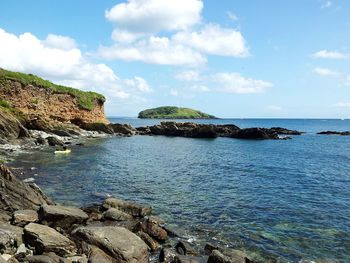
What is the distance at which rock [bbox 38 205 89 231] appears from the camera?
20969mm

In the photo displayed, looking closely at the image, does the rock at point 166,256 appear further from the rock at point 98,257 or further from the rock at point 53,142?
the rock at point 53,142

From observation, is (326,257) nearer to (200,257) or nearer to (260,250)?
(260,250)

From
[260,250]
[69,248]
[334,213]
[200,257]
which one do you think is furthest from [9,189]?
[334,213]

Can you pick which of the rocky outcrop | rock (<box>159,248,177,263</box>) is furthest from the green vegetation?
rock (<box>159,248,177,263</box>)

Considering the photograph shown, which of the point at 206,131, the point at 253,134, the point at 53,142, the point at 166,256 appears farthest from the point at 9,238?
the point at 253,134

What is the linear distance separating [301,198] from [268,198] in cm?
321

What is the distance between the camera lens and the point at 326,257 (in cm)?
2009

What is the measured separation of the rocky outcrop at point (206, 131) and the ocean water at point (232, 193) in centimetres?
5127

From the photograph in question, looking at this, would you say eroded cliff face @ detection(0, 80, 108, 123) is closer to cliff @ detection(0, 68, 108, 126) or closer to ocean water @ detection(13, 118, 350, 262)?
cliff @ detection(0, 68, 108, 126)

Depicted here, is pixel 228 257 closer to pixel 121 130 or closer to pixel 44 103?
pixel 44 103

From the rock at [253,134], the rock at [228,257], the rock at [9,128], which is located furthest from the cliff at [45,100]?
the rock at [228,257]

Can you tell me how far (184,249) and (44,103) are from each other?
82.1 metres

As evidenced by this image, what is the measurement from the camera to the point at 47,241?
1719 centimetres

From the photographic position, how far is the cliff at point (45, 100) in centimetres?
8475
